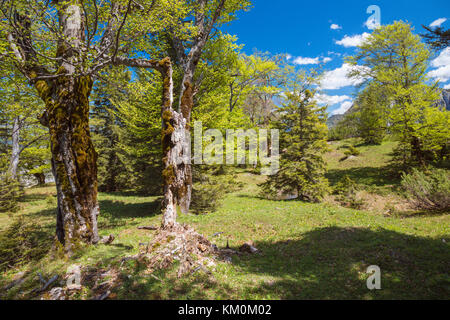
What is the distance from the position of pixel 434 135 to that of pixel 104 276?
2229cm

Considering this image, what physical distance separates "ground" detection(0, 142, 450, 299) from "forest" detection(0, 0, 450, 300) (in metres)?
0.04

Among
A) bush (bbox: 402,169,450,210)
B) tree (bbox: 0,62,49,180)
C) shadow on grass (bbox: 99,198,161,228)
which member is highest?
tree (bbox: 0,62,49,180)

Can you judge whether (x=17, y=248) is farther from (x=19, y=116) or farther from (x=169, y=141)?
(x=19, y=116)

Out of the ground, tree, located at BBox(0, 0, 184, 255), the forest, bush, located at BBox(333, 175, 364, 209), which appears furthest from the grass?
tree, located at BBox(0, 0, 184, 255)

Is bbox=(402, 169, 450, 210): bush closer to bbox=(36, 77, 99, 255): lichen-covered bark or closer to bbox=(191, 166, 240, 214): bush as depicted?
bbox=(191, 166, 240, 214): bush

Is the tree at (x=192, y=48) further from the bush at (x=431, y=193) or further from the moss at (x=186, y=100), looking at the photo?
the bush at (x=431, y=193)

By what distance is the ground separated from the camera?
4.26m

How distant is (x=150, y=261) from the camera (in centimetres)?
518

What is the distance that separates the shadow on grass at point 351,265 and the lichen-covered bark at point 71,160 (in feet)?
16.7

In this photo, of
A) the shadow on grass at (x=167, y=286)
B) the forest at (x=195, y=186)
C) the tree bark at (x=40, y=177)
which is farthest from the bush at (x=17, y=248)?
the tree bark at (x=40, y=177)
